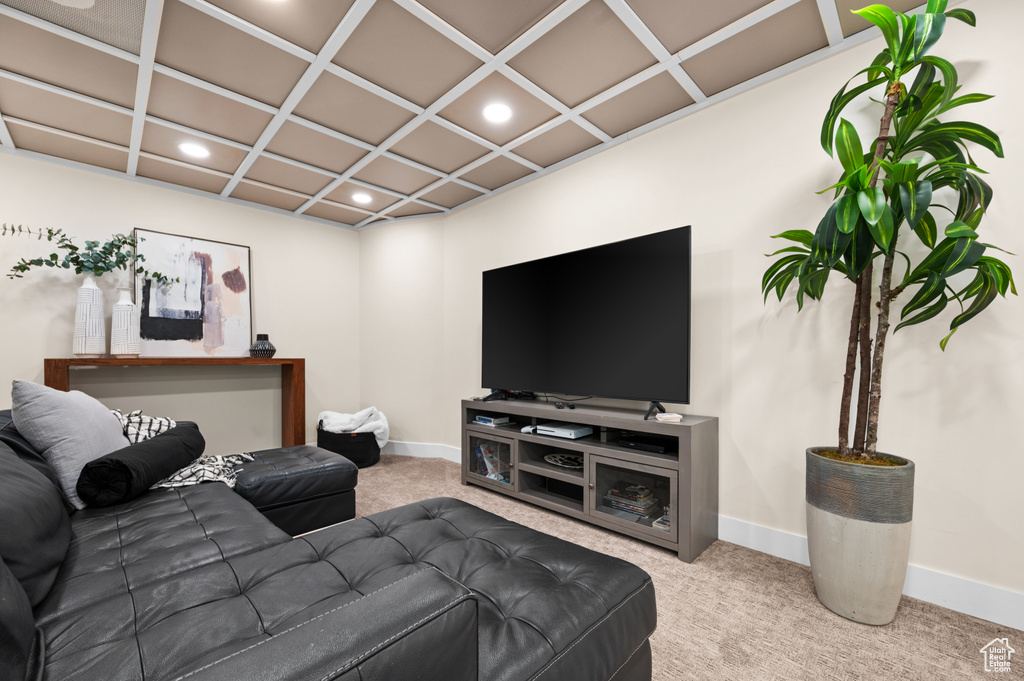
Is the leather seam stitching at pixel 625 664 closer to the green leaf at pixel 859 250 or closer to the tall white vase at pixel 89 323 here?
the green leaf at pixel 859 250

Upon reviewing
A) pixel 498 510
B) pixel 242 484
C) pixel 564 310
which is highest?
pixel 564 310

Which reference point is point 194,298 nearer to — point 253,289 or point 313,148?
point 253,289

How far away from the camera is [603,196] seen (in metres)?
2.95

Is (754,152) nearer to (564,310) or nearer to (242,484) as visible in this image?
(564,310)

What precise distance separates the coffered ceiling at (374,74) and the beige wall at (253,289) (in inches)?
12.1

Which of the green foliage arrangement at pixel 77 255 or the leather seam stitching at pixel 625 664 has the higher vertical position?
the green foliage arrangement at pixel 77 255

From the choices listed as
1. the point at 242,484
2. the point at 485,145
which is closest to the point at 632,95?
the point at 485,145

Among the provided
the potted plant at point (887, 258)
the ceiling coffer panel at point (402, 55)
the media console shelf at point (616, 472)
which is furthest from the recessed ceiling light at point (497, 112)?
the media console shelf at point (616, 472)

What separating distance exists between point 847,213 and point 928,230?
493 mm

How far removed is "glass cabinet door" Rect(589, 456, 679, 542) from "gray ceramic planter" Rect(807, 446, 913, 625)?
64 centimetres

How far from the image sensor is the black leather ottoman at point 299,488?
2145mm

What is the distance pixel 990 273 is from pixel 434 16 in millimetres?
2344

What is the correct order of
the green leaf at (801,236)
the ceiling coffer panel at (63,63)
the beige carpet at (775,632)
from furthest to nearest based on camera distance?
the ceiling coffer panel at (63,63) → the green leaf at (801,236) → the beige carpet at (775,632)

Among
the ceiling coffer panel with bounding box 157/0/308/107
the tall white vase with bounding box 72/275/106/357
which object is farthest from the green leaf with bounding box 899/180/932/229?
the tall white vase with bounding box 72/275/106/357
